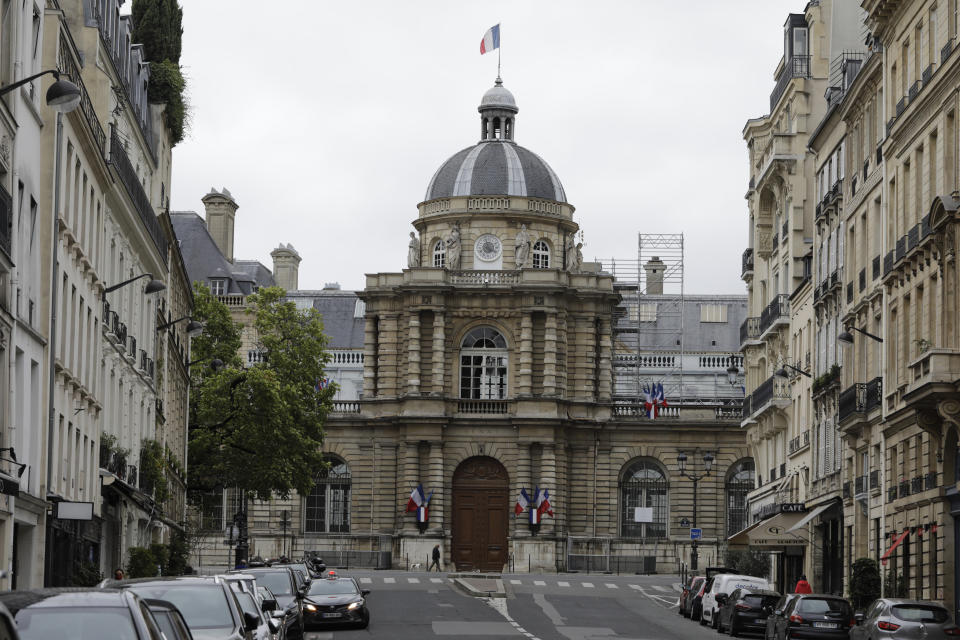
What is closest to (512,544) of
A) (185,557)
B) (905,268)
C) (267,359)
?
(267,359)

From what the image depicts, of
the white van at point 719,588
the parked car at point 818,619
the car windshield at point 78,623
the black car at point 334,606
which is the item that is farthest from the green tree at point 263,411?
the car windshield at point 78,623

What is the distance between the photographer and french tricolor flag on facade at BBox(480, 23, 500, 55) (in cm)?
10031

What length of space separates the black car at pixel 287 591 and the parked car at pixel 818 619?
957 centimetres

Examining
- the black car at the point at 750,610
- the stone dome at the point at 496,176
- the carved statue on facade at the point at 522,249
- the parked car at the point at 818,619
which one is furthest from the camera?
the stone dome at the point at 496,176

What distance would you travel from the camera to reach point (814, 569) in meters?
60.1

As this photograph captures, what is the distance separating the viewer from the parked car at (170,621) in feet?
55.3

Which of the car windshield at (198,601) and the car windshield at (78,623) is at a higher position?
the car windshield at (78,623)

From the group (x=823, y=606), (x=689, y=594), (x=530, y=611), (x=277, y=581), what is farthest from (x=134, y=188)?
(x=823, y=606)

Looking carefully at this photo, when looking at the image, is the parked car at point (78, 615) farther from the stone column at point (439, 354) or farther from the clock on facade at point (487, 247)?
the clock on facade at point (487, 247)

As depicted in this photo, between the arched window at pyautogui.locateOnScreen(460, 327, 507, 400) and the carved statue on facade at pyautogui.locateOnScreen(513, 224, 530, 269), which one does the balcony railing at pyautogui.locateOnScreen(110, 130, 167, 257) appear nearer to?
the arched window at pyautogui.locateOnScreen(460, 327, 507, 400)

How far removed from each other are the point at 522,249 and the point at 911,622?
61676 millimetres

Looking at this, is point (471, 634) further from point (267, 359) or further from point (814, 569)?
point (267, 359)

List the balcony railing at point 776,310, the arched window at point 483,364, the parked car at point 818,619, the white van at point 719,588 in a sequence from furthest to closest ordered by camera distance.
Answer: the arched window at point 483,364, the balcony railing at point 776,310, the white van at point 719,588, the parked car at point 818,619

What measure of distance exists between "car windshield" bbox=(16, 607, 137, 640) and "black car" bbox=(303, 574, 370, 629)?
27.2 m
